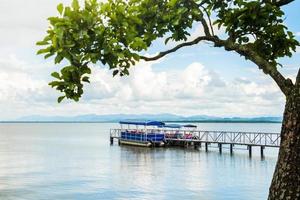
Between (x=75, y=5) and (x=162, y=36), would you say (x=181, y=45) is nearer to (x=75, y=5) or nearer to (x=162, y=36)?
(x=162, y=36)

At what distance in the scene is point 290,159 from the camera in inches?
225

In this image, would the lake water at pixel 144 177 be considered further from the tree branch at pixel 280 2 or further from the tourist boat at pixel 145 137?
the tree branch at pixel 280 2

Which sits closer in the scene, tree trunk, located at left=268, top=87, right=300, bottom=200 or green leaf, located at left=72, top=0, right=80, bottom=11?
green leaf, located at left=72, top=0, right=80, bottom=11

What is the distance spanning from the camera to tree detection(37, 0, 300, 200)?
518cm

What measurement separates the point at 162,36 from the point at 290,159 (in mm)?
2325

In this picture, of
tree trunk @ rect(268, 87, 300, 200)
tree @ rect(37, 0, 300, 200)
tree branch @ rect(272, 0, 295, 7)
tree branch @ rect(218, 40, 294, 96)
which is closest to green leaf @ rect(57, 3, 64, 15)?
tree @ rect(37, 0, 300, 200)

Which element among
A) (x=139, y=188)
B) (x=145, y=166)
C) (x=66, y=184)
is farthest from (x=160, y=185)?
(x=145, y=166)

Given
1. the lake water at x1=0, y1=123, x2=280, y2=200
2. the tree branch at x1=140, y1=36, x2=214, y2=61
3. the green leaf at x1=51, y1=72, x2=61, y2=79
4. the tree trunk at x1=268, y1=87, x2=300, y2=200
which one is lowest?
the lake water at x1=0, y1=123, x2=280, y2=200

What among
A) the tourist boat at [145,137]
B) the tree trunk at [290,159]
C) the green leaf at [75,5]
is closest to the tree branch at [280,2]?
the tree trunk at [290,159]

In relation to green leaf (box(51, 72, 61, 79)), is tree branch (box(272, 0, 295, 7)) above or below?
above

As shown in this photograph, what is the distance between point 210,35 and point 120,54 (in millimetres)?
2151

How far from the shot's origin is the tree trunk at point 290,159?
568 centimetres

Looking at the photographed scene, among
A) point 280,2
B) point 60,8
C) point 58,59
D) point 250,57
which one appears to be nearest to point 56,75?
point 58,59

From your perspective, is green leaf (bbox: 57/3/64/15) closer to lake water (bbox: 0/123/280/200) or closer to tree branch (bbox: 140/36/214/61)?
tree branch (bbox: 140/36/214/61)
